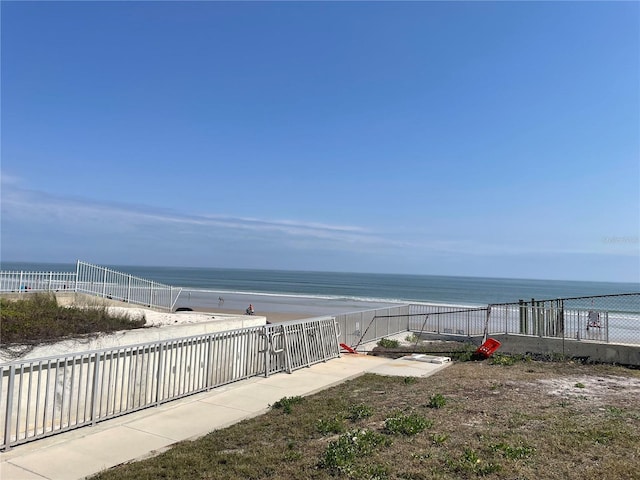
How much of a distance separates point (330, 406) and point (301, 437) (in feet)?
5.31

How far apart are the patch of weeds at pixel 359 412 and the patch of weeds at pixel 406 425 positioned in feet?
1.51

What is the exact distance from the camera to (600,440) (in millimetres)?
5551

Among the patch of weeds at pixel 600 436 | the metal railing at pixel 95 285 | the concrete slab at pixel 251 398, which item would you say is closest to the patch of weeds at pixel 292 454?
the concrete slab at pixel 251 398

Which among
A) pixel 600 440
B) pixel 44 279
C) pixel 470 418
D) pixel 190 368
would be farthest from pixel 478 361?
pixel 44 279

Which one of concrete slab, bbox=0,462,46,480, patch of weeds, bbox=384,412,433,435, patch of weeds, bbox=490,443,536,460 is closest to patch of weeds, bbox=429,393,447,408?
patch of weeds, bbox=384,412,433,435

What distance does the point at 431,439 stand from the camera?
223 inches

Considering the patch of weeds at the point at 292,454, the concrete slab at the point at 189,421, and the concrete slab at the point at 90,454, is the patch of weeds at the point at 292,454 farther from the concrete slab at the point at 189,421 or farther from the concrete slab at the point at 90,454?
the concrete slab at the point at 90,454

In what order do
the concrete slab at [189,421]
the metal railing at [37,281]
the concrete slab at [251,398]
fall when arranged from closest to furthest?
1. the concrete slab at [189,421]
2. the concrete slab at [251,398]
3. the metal railing at [37,281]

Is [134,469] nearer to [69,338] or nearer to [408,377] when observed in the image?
[69,338]

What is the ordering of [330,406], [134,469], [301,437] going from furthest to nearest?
[330,406] → [301,437] → [134,469]

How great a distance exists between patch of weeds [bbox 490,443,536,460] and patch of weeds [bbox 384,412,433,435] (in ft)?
3.22

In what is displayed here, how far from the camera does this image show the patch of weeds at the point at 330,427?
610 centimetres

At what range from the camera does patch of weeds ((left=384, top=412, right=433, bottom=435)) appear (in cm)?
587

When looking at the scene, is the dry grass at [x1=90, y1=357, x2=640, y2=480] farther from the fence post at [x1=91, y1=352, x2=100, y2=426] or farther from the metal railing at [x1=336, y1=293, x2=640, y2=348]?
the metal railing at [x1=336, y1=293, x2=640, y2=348]
